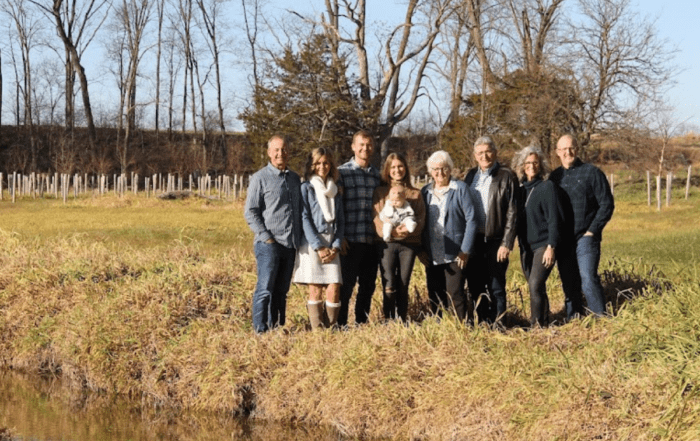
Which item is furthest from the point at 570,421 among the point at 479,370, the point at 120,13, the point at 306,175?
the point at 120,13

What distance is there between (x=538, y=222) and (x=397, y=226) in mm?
1152

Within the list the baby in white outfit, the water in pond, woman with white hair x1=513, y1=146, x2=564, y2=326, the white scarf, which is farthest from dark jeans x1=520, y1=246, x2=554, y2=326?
the water in pond

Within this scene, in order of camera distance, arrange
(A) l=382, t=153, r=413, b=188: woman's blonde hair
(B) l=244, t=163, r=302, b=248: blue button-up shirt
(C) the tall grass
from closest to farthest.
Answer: (C) the tall grass < (A) l=382, t=153, r=413, b=188: woman's blonde hair < (B) l=244, t=163, r=302, b=248: blue button-up shirt

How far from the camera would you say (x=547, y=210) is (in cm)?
688

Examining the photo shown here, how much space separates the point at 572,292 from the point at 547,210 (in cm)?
82

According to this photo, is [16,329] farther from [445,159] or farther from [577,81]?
[577,81]

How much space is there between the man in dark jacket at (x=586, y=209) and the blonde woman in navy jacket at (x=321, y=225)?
5.96 feet

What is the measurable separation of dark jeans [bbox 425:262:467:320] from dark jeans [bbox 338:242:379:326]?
0.47 meters

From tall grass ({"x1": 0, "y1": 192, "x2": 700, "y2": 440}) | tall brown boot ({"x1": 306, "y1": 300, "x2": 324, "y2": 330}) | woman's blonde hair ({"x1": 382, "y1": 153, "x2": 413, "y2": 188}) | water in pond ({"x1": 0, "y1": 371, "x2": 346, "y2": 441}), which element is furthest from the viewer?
tall brown boot ({"x1": 306, "y1": 300, "x2": 324, "y2": 330})

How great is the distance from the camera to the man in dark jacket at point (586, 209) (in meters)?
6.89

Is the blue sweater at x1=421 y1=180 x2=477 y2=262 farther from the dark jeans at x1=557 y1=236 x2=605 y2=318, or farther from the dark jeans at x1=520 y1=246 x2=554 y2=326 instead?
the dark jeans at x1=557 y1=236 x2=605 y2=318

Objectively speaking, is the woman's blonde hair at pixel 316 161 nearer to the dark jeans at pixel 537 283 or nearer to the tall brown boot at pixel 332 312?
the tall brown boot at pixel 332 312

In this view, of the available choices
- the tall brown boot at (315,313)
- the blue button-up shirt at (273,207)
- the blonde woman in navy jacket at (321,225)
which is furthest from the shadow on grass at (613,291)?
the blue button-up shirt at (273,207)

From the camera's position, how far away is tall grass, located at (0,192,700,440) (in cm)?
516
